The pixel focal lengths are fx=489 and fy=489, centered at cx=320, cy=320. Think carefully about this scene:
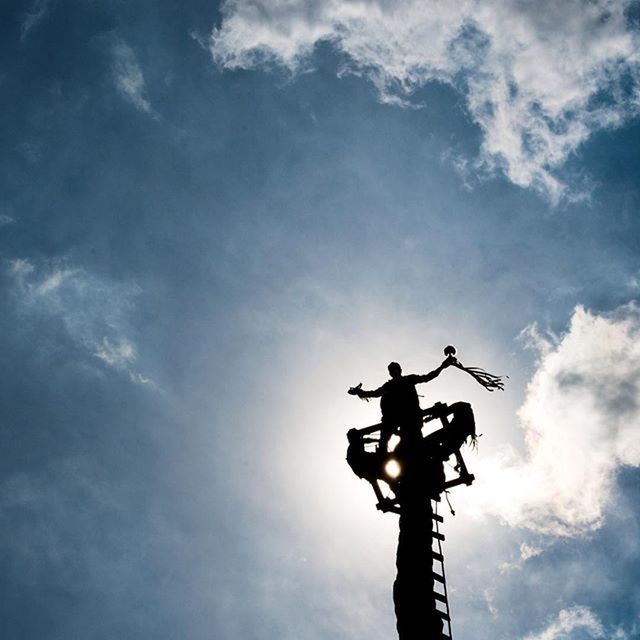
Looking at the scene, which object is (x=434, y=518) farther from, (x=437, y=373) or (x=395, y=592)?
(x=437, y=373)

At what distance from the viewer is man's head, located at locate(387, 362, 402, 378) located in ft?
34.6

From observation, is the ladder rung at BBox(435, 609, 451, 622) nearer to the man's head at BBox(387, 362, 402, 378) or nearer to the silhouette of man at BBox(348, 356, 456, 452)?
the silhouette of man at BBox(348, 356, 456, 452)

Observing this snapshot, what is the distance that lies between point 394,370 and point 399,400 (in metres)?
0.99

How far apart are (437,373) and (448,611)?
418cm

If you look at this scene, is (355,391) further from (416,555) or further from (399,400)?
(416,555)

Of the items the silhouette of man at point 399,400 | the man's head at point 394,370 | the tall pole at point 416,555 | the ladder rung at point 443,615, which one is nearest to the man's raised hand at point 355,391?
the silhouette of man at point 399,400

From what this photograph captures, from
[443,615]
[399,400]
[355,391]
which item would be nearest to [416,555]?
[443,615]

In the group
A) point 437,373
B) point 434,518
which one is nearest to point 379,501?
point 434,518

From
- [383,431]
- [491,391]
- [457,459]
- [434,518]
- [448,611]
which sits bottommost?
[448,611]

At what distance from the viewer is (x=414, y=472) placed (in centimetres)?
841

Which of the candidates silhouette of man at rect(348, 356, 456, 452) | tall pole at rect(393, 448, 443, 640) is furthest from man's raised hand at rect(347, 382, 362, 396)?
tall pole at rect(393, 448, 443, 640)

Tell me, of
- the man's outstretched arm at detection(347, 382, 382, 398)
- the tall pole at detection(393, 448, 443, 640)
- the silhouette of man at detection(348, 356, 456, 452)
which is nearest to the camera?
the tall pole at detection(393, 448, 443, 640)

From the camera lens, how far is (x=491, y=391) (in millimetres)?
9602

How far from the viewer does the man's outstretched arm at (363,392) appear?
10469mm
